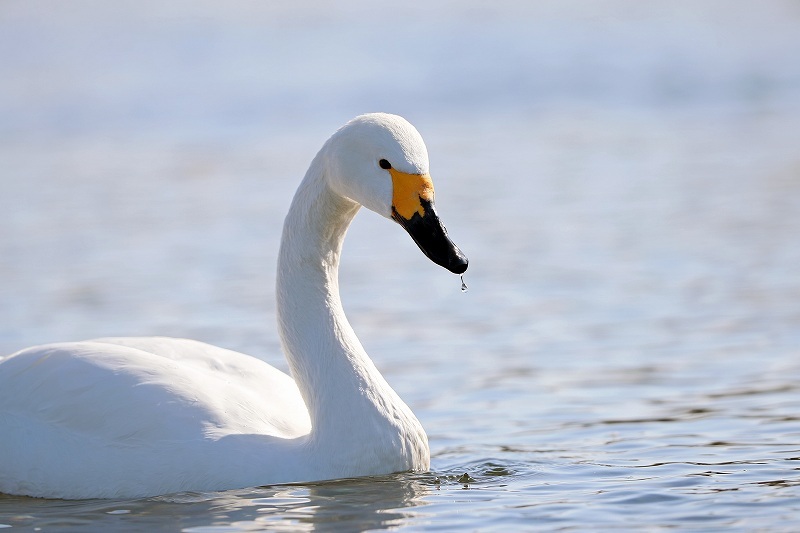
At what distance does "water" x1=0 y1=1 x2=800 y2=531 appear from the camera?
6.33 m

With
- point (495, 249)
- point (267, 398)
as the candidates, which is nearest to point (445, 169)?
point (495, 249)

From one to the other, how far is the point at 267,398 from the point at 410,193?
1.44 metres

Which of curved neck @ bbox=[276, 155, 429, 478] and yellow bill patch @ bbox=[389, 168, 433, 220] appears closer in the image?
yellow bill patch @ bbox=[389, 168, 433, 220]

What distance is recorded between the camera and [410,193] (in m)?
6.16

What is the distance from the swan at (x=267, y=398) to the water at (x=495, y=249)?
5.7 inches

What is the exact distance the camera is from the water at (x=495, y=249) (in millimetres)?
6328

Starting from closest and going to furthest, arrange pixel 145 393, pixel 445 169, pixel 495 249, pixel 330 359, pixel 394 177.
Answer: pixel 394 177 < pixel 145 393 < pixel 330 359 < pixel 495 249 < pixel 445 169

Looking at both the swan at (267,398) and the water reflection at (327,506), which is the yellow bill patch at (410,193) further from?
the water reflection at (327,506)

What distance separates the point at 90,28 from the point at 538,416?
24.6m

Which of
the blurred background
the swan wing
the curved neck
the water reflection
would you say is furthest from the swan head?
the blurred background

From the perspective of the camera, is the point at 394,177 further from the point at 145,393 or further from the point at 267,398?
the point at 145,393

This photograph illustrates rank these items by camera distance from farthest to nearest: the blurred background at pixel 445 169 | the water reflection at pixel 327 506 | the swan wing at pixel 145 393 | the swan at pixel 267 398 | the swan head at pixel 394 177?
the blurred background at pixel 445 169 < the swan wing at pixel 145 393 < the swan at pixel 267 398 < the swan head at pixel 394 177 < the water reflection at pixel 327 506

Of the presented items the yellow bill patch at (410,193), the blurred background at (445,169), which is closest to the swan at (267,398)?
the yellow bill patch at (410,193)

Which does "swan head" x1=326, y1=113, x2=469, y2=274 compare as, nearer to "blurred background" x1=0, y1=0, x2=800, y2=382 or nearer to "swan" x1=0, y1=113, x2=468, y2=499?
"swan" x1=0, y1=113, x2=468, y2=499
